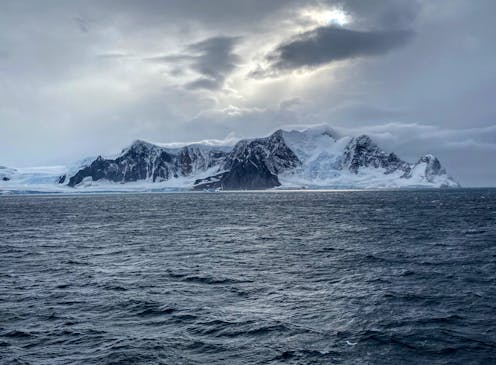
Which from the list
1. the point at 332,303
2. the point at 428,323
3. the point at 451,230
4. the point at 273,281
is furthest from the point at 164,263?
the point at 451,230

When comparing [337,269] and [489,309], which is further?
[337,269]

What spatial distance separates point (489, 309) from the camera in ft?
90.4

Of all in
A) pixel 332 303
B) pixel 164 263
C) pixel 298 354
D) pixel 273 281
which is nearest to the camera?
pixel 298 354

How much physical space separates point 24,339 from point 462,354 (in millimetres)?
22146

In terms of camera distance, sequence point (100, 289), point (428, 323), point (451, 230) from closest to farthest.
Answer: point (428, 323), point (100, 289), point (451, 230)

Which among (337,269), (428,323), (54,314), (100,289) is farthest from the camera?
(337,269)

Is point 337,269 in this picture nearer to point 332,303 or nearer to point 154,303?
point 332,303

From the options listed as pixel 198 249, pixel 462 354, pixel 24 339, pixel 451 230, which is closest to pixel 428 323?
pixel 462 354

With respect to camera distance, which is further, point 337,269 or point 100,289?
point 337,269

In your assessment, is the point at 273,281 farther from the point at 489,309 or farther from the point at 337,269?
the point at 489,309

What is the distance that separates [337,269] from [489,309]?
15.3 meters

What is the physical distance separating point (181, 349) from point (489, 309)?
1950 centimetres

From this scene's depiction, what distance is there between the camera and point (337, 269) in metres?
41.3

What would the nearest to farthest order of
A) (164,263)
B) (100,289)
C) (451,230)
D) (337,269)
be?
(100,289)
(337,269)
(164,263)
(451,230)
